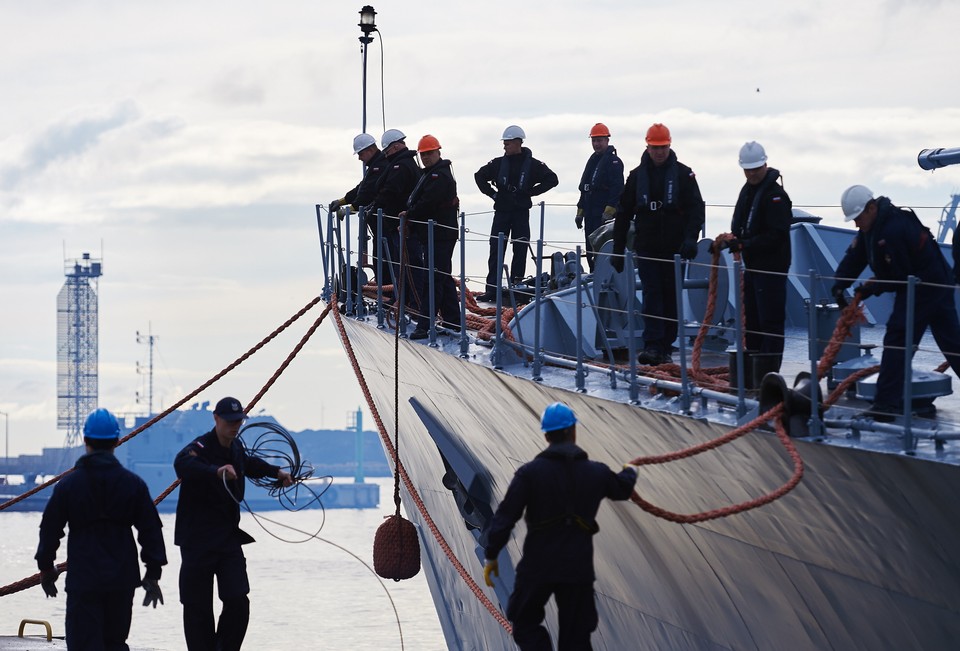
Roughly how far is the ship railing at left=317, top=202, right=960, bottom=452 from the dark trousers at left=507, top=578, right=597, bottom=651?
1185mm

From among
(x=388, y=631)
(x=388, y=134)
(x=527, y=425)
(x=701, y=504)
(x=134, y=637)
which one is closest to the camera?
(x=701, y=504)

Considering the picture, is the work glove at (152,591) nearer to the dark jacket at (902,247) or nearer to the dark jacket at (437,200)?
the dark jacket at (902,247)

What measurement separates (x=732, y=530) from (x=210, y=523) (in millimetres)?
2461

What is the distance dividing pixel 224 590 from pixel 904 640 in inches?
119

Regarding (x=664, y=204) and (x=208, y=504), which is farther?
(x=664, y=204)

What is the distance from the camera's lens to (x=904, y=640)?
5.80 meters

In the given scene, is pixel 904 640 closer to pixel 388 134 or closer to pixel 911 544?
pixel 911 544

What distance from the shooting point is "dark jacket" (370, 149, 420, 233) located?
34.3 ft

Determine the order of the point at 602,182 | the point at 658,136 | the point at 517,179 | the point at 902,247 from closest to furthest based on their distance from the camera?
the point at 902,247 → the point at 658,136 → the point at 517,179 → the point at 602,182

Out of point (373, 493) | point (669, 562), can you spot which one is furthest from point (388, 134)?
point (373, 493)

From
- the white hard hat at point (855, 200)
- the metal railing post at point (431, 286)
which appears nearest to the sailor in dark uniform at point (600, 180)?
the metal railing post at point (431, 286)

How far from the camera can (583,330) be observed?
9.24m

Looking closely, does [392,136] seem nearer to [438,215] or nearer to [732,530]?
[438,215]

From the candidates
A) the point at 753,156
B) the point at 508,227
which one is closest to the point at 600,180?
the point at 508,227
